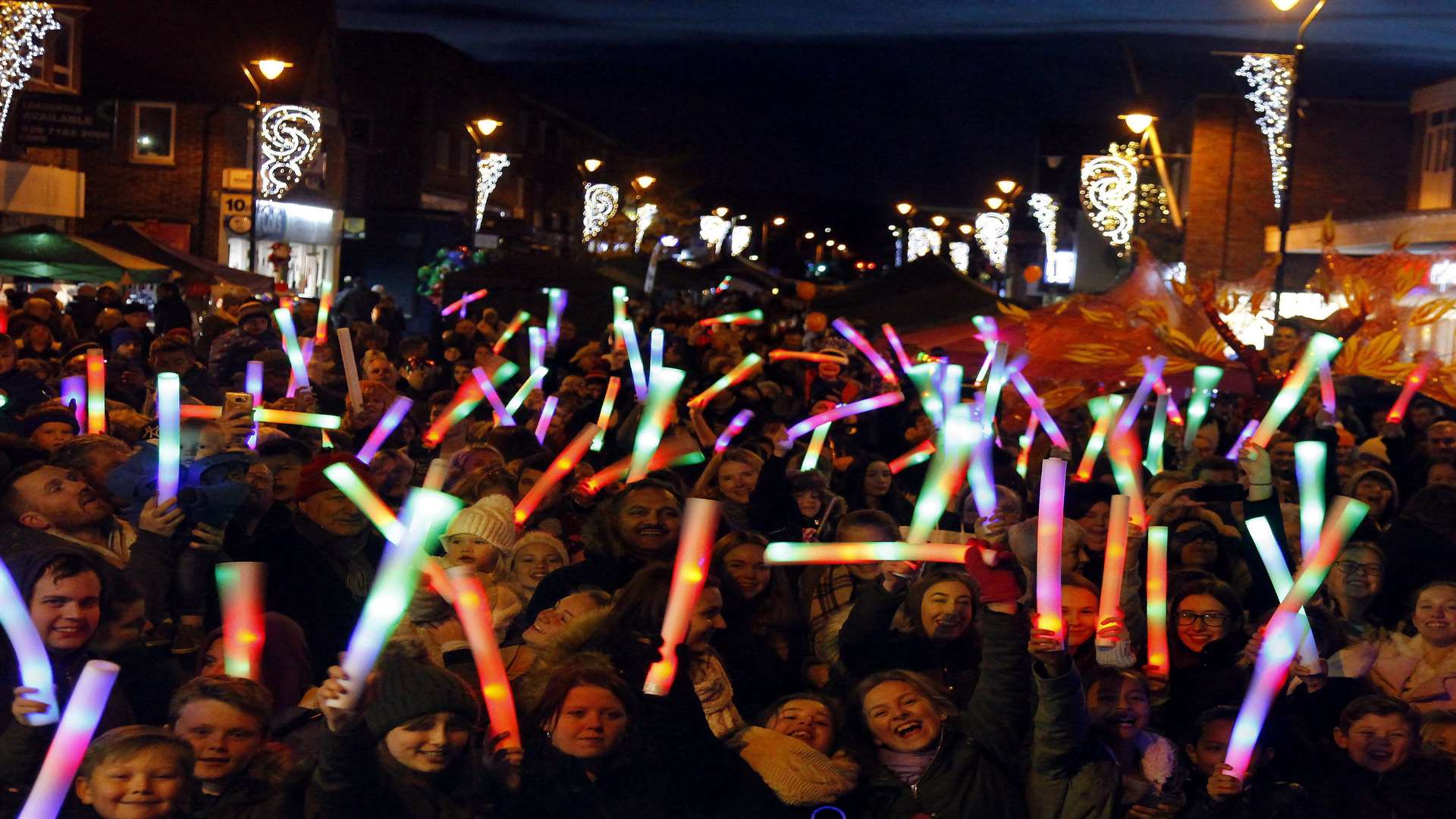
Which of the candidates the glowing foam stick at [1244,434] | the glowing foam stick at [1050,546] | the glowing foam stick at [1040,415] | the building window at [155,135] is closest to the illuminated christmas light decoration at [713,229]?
the building window at [155,135]

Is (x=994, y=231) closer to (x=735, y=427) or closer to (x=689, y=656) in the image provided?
(x=735, y=427)

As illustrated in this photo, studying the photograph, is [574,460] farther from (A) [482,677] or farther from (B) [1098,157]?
(B) [1098,157]

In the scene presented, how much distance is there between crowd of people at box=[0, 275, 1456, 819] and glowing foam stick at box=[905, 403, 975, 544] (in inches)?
6.4

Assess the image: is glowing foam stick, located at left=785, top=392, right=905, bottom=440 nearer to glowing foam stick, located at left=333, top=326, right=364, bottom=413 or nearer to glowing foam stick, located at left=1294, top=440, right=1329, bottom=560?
glowing foam stick, located at left=333, top=326, right=364, bottom=413

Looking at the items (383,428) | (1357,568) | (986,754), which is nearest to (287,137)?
(383,428)

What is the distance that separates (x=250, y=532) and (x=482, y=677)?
223 cm

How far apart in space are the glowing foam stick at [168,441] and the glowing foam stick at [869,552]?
1945mm

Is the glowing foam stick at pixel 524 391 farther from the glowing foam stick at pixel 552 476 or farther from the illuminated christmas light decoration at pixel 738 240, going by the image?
the illuminated christmas light decoration at pixel 738 240

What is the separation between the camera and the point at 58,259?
1917cm

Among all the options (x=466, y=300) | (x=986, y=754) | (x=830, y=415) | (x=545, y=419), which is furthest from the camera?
(x=466, y=300)

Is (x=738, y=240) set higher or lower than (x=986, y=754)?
higher

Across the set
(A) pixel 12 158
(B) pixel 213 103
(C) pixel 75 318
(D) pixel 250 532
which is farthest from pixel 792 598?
(B) pixel 213 103

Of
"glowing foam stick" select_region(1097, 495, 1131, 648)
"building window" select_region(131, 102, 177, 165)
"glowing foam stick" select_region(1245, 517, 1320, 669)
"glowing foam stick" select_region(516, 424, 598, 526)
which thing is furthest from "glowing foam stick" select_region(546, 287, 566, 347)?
"building window" select_region(131, 102, 177, 165)

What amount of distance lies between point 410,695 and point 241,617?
53cm
